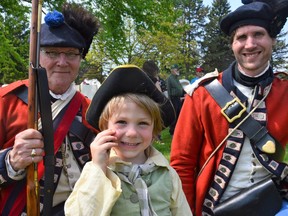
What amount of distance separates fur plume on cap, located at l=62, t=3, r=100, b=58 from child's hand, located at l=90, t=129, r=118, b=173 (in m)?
1.05

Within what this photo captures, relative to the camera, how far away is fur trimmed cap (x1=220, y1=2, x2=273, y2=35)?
276 centimetres

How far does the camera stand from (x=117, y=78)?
2297 millimetres

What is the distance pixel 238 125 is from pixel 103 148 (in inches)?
44.0

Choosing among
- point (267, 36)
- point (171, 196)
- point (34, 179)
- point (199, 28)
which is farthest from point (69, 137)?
point (199, 28)

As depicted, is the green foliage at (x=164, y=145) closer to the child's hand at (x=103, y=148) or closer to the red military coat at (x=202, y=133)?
the red military coat at (x=202, y=133)

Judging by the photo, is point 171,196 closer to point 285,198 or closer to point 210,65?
point 285,198

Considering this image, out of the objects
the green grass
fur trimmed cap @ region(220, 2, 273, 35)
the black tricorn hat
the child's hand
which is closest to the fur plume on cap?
the black tricorn hat

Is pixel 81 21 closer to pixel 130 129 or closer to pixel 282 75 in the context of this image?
pixel 130 129

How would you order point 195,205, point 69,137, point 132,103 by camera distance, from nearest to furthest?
1. point 132,103
2. point 69,137
3. point 195,205

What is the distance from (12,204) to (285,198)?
5.85ft

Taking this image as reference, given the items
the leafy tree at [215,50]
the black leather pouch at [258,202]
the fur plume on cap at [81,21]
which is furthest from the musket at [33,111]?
the leafy tree at [215,50]

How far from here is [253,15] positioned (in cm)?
276

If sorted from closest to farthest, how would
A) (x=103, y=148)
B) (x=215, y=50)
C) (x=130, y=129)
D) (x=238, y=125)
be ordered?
(x=103, y=148), (x=130, y=129), (x=238, y=125), (x=215, y=50)

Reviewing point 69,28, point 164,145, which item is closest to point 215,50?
point 164,145
